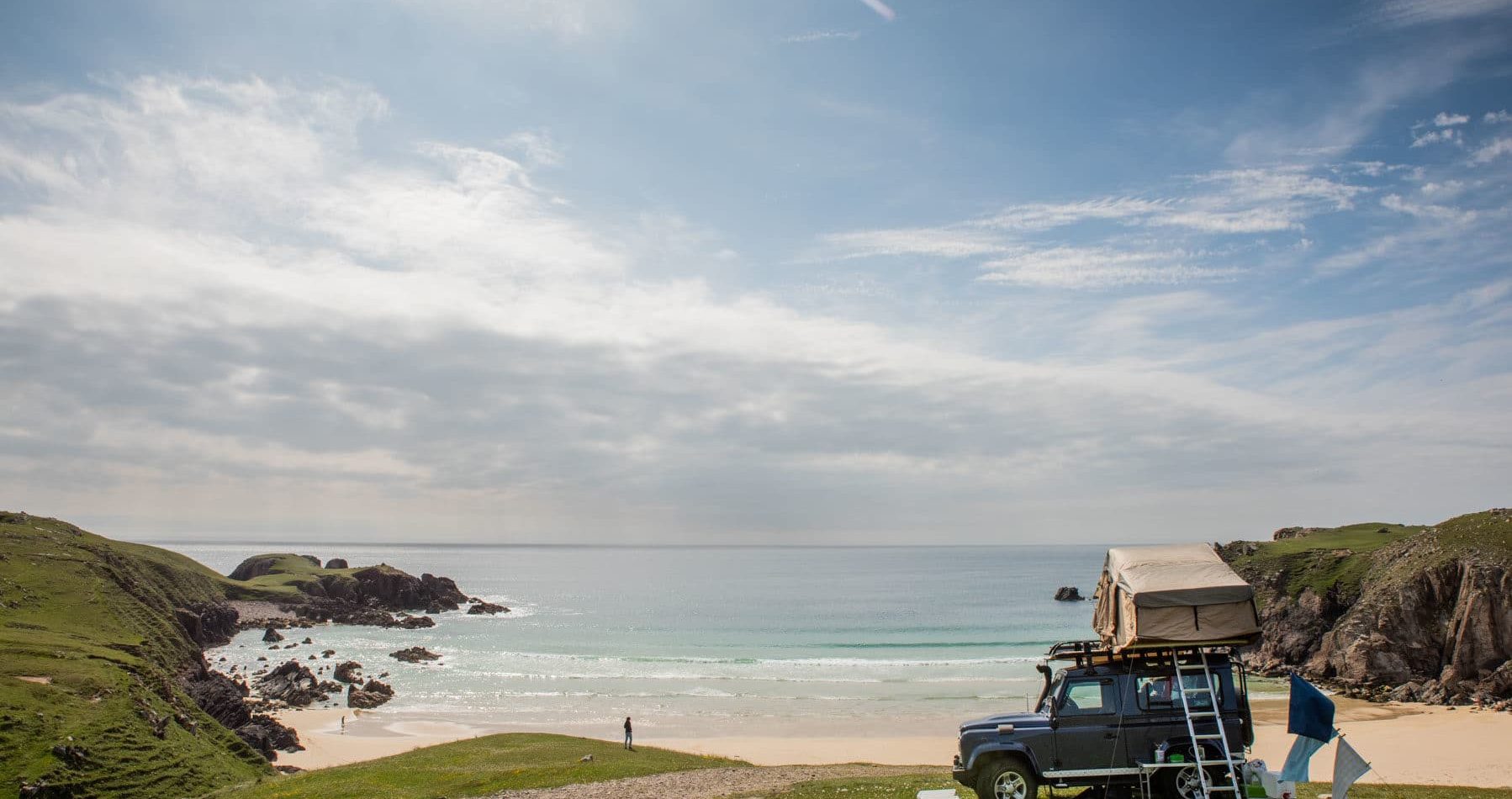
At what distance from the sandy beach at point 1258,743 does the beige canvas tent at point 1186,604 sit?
25.2 metres

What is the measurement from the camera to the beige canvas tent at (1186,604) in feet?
44.5

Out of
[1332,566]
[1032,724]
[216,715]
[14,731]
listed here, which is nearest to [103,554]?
[216,715]

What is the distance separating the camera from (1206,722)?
14.5 meters

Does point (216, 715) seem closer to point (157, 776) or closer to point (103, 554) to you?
point (157, 776)

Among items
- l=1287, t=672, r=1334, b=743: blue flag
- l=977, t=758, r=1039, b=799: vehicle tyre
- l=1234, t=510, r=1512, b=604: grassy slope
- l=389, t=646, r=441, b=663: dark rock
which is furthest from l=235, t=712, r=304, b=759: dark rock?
l=1234, t=510, r=1512, b=604: grassy slope

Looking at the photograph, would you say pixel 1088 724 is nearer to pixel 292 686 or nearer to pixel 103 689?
pixel 103 689

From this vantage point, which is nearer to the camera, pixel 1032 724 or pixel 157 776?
pixel 1032 724

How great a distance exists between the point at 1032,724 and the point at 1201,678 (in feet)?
10.1

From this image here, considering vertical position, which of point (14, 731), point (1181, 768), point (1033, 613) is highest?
point (1181, 768)

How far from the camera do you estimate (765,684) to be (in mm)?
69875

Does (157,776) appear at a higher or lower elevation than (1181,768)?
lower

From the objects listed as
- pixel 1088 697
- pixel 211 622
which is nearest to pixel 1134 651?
pixel 1088 697

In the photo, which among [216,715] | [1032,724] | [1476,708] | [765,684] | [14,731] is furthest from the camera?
[765,684]

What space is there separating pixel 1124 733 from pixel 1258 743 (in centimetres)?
3433
